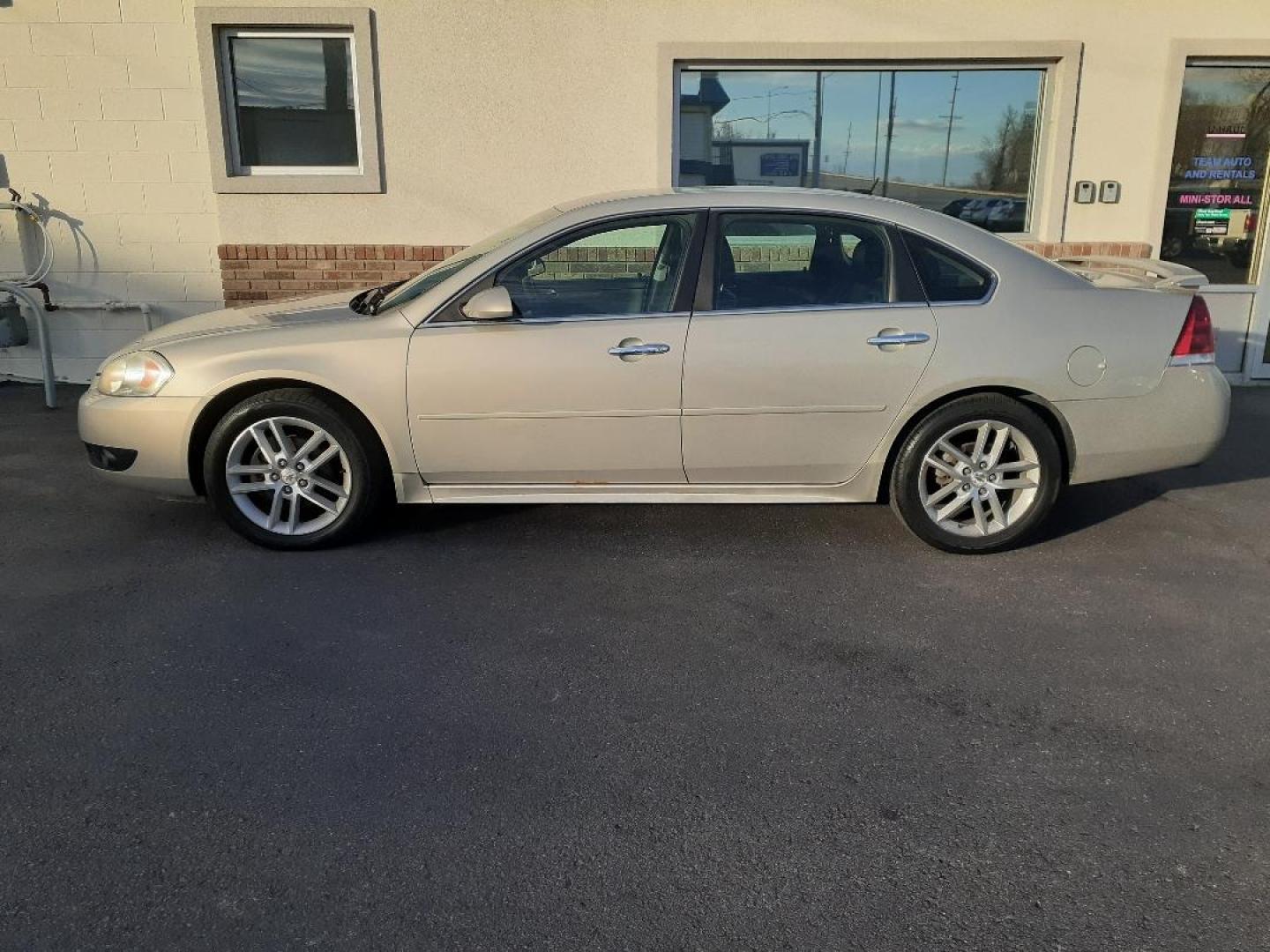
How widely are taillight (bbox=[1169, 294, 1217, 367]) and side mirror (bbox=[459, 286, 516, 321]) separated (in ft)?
9.58

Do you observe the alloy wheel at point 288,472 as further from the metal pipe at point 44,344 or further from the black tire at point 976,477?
the metal pipe at point 44,344

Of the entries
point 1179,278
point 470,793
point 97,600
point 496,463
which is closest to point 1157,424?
point 1179,278

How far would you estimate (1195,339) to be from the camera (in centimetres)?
444

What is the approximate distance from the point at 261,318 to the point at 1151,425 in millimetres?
4107

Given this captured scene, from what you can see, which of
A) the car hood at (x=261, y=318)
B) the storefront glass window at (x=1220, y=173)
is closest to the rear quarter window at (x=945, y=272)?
the car hood at (x=261, y=318)

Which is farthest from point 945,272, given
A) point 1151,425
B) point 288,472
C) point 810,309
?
point 288,472

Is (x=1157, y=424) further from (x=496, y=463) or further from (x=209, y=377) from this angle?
(x=209, y=377)

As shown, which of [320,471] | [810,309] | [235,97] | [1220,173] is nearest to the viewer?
[810,309]

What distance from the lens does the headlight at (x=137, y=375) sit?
4398 mm

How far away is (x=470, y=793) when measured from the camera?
2.73m

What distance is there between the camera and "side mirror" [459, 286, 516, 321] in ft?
13.8

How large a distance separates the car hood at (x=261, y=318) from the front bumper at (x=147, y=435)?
34cm

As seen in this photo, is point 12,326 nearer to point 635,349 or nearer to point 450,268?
point 450,268

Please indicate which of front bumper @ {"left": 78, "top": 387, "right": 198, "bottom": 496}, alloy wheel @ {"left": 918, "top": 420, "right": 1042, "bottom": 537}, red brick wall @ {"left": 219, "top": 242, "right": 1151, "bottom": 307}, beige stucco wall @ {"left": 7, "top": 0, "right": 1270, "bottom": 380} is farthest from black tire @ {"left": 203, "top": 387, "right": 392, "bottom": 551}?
beige stucco wall @ {"left": 7, "top": 0, "right": 1270, "bottom": 380}
